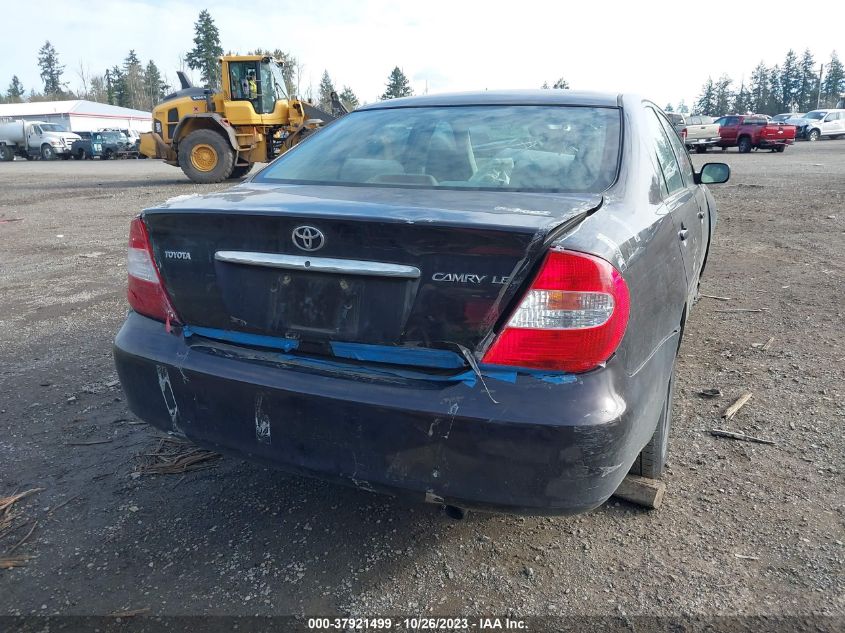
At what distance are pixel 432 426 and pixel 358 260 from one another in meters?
0.53

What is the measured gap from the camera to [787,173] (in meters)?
17.9

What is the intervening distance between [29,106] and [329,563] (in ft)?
274

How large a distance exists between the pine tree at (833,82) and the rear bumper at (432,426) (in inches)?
4700

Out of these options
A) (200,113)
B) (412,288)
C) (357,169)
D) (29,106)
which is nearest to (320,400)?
(412,288)

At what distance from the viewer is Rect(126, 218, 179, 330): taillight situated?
2.32 m

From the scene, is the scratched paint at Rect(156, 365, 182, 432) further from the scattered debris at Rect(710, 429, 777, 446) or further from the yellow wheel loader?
the yellow wheel loader

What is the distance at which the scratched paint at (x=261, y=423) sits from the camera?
206 centimetres

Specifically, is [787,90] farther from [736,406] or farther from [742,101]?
[736,406]

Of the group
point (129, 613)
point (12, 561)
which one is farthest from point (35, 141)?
point (129, 613)

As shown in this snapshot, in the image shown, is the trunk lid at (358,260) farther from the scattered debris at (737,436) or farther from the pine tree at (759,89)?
the pine tree at (759,89)

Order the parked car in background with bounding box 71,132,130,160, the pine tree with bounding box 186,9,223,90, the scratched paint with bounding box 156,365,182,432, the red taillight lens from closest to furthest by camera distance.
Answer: the red taillight lens
the scratched paint with bounding box 156,365,182,432
the parked car in background with bounding box 71,132,130,160
the pine tree with bounding box 186,9,223,90

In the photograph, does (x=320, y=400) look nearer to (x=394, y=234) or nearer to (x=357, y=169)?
(x=394, y=234)

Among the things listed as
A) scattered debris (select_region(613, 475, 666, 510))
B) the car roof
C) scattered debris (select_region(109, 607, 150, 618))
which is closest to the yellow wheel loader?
the car roof

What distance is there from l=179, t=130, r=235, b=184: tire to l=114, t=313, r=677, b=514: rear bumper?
1597 cm
